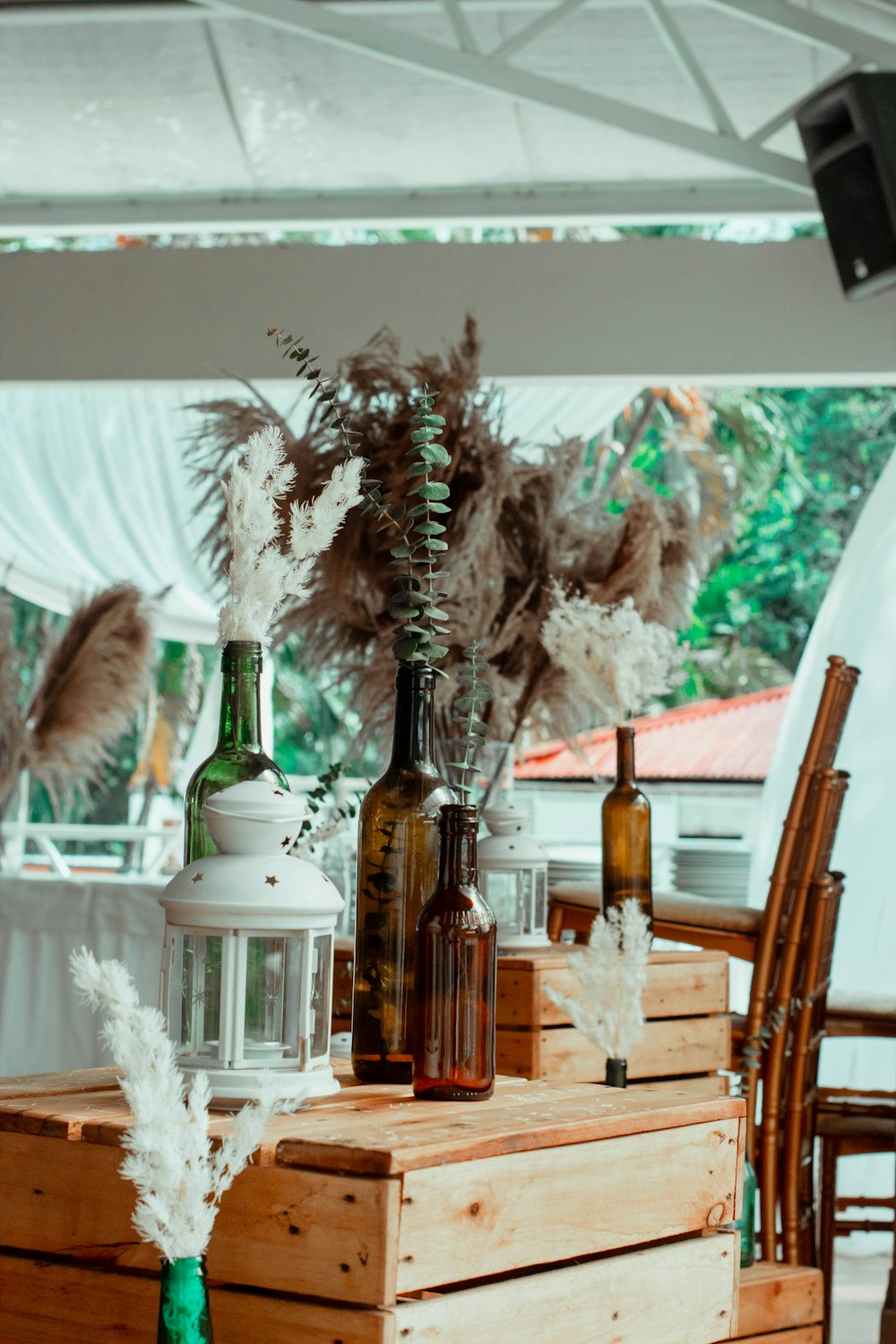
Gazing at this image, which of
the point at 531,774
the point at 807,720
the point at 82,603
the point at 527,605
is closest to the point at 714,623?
the point at 531,774

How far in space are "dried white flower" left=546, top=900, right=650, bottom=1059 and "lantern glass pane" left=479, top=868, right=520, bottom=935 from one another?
0.53m

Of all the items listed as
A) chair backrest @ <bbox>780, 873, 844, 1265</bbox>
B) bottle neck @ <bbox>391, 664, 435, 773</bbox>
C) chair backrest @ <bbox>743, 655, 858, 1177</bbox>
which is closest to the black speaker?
chair backrest @ <bbox>743, 655, 858, 1177</bbox>

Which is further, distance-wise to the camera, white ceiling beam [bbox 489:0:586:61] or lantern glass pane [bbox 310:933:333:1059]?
white ceiling beam [bbox 489:0:586:61]

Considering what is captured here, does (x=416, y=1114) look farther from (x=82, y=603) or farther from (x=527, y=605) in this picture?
(x=82, y=603)

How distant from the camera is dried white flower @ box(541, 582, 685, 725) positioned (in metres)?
2.13

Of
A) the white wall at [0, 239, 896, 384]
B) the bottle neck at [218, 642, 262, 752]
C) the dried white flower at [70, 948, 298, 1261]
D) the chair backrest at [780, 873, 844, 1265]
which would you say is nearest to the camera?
the dried white flower at [70, 948, 298, 1261]

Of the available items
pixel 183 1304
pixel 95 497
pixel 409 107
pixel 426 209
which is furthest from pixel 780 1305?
pixel 95 497

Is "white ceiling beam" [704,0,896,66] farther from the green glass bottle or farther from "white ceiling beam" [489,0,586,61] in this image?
the green glass bottle

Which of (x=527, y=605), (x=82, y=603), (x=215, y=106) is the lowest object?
(x=527, y=605)

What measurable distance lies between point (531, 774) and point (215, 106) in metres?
3.54

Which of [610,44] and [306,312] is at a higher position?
[610,44]

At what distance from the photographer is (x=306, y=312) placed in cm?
470

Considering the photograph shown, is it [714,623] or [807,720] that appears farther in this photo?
[714,623]

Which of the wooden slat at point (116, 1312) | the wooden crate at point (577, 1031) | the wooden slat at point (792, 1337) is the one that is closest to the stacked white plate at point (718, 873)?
the wooden crate at point (577, 1031)
